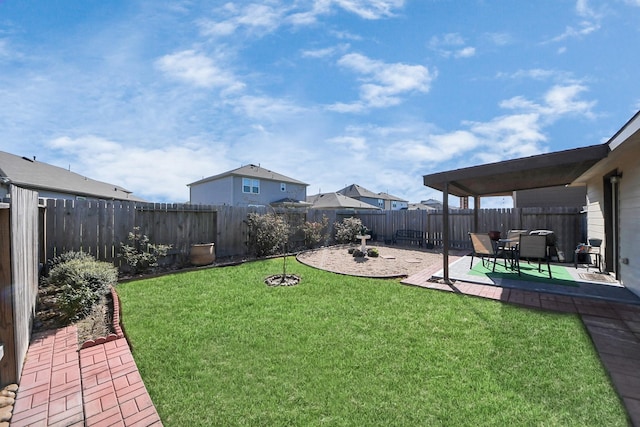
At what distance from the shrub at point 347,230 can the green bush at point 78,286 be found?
30.6ft

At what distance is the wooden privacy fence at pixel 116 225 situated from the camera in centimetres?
602

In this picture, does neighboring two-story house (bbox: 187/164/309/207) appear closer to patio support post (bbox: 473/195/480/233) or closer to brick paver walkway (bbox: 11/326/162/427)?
patio support post (bbox: 473/195/480/233)

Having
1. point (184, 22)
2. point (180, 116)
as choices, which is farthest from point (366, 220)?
point (184, 22)

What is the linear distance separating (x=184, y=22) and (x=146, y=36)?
91cm

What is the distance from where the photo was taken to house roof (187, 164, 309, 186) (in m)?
22.7

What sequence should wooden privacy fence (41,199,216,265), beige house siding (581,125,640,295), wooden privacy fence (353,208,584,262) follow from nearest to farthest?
beige house siding (581,125,640,295), wooden privacy fence (41,199,216,265), wooden privacy fence (353,208,584,262)

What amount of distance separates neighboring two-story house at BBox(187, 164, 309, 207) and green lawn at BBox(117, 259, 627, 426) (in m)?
16.9

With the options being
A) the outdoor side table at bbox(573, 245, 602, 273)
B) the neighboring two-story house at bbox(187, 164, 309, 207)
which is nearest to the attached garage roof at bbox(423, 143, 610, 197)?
the outdoor side table at bbox(573, 245, 602, 273)

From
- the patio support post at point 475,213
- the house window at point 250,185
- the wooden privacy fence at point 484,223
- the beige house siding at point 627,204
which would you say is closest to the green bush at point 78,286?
the beige house siding at point 627,204

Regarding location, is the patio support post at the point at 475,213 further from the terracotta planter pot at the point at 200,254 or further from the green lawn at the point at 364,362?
the terracotta planter pot at the point at 200,254

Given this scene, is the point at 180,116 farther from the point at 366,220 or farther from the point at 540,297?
the point at 540,297

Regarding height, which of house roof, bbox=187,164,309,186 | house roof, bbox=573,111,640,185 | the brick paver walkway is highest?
house roof, bbox=187,164,309,186

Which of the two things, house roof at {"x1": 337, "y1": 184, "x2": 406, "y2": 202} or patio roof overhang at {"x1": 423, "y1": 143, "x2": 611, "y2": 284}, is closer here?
patio roof overhang at {"x1": 423, "y1": 143, "x2": 611, "y2": 284}

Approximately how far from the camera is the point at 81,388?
2.39 metres
